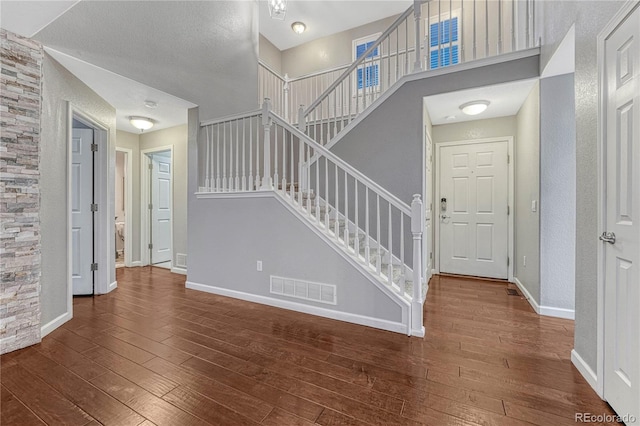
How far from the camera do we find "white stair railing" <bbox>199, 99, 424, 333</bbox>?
2557 millimetres

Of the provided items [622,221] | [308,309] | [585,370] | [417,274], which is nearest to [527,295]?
[585,370]

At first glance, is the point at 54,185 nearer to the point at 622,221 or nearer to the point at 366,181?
the point at 366,181

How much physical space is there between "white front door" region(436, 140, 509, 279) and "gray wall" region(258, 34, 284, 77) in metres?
4.39

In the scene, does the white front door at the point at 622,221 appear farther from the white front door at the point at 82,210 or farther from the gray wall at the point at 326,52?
the gray wall at the point at 326,52

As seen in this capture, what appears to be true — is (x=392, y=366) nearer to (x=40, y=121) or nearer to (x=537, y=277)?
(x=537, y=277)

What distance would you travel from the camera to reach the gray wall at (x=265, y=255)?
2.71 metres

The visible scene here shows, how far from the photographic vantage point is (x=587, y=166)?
1829mm

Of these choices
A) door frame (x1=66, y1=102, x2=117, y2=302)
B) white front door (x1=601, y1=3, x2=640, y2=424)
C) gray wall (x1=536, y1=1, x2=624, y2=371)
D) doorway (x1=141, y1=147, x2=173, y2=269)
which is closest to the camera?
white front door (x1=601, y1=3, x2=640, y2=424)

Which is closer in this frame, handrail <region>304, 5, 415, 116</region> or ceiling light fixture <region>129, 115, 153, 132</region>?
handrail <region>304, 5, 415, 116</region>

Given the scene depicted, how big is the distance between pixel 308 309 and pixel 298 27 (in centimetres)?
569

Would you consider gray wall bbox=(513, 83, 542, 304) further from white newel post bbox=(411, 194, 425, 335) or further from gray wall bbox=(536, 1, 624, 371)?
white newel post bbox=(411, 194, 425, 335)

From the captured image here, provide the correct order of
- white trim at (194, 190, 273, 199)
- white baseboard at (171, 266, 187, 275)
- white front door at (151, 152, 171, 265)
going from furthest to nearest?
white front door at (151, 152, 171, 265) → white baseboard at (171, 266, 187, 275) → white trim at (194, 190, 273, 199)

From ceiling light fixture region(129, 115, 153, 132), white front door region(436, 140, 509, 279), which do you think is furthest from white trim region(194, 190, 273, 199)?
white front door region(436, 140, 509, 279)

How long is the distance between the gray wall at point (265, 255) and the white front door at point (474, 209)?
8.40 feet
